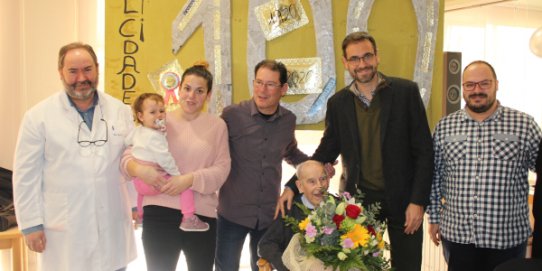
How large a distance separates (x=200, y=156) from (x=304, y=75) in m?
1.13

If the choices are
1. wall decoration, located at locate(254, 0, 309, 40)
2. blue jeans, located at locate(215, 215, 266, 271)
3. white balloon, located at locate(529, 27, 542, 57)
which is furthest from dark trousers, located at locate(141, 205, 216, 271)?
white balloon, located at locate(529, 27, 542, 57)

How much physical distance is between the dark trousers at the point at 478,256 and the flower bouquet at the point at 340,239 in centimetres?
54

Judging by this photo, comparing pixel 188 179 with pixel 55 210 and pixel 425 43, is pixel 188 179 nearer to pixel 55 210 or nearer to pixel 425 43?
pixel 55 210

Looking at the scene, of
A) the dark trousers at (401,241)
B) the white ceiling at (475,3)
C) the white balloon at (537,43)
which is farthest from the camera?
the white ceiling at (475,3)

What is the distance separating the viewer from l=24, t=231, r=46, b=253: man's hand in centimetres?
244

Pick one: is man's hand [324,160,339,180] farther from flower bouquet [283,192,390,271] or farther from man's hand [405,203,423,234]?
man's hand [405,203,423,234]

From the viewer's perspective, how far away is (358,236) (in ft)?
7.53

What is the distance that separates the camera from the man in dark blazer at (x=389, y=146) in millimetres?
2668

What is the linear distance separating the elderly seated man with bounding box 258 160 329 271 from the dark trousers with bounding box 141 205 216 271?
0.31m

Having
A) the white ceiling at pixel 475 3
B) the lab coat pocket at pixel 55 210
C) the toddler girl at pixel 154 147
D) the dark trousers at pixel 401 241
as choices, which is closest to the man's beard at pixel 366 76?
the dark trousers at pixel 401 241

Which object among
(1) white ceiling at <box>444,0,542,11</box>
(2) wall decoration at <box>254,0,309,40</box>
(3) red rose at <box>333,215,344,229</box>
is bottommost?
(3) red rose at <box>333,215,344,229</box>

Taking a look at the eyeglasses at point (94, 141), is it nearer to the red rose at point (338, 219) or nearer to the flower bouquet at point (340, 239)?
the flower bouquet at point (340, 239)

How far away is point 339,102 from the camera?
9.28 feet

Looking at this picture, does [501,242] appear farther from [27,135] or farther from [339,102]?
[27,135]
